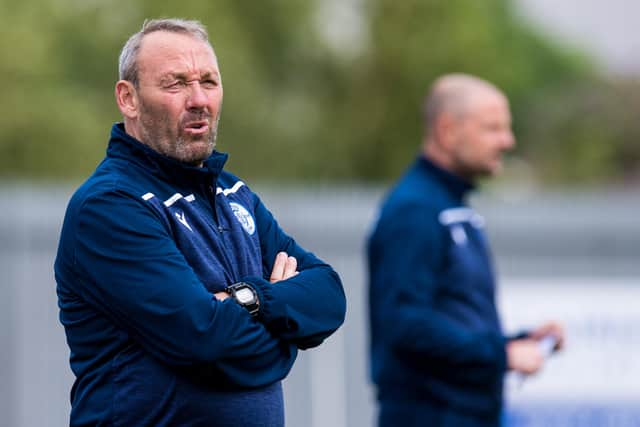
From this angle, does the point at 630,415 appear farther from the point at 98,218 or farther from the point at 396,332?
the point at 98,218

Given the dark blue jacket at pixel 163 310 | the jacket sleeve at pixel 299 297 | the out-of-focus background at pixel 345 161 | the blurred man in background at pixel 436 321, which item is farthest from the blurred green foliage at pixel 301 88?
the dark blue jacket at pixel 163 310

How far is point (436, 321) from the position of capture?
4668mm

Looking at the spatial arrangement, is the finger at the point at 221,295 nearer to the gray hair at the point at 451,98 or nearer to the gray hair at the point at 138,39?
the gray hair at the point at 138,39

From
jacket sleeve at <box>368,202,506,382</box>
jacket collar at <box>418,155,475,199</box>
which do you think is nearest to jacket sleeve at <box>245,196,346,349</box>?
jacket sleeve at <box>368,202,506,382</box>

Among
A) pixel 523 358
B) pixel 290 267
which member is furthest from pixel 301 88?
pixel 290 267

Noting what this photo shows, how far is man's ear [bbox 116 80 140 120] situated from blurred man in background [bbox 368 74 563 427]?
185cm

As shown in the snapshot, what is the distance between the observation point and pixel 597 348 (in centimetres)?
814

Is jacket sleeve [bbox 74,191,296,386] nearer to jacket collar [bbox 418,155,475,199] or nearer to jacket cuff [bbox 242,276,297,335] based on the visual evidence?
jacket cuff [bbox 242,276,297,335]

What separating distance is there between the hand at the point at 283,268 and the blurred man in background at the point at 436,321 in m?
1.39

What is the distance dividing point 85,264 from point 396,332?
1990mm

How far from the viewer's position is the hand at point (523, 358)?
15.7 feet

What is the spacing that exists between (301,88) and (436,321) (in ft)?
92.0

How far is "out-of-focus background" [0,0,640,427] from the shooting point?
833 centimetres

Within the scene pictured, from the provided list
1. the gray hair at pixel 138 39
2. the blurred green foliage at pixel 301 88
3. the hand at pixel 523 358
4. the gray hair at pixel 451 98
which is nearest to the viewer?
the gray hair at pixel 138 39
